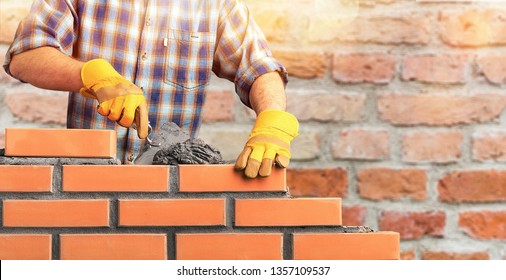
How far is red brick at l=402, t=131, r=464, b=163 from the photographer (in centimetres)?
222

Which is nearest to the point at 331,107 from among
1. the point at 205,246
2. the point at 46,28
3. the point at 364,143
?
the point at 364,143

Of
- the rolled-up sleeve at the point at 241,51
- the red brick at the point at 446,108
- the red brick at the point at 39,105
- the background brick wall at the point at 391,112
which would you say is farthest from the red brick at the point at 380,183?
the red brick at the point at 39,105

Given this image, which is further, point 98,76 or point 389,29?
point 389,29

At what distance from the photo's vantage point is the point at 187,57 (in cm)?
181

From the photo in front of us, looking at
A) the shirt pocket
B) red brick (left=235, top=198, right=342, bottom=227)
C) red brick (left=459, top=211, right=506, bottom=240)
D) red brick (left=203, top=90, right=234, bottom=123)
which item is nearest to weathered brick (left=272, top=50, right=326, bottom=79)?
red brick (left=203, top=90, right=234, bottom=123)

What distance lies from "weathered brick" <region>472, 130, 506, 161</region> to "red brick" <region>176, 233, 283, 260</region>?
1.05 metres

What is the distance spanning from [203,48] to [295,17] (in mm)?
485

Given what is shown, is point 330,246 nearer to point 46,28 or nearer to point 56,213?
point 56,213

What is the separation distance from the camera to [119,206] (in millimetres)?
1357

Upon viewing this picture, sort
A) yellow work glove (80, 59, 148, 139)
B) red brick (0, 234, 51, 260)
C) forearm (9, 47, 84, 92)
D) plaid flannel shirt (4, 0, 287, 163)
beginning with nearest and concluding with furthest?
red brick (0, 234, 51, 260) < yellow work glove (80, 59, 148, 139) < forearm (9, 47, 84, 92) < plaid flannel shirt (4, 0, 287, 163)

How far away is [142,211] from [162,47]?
1.75ft

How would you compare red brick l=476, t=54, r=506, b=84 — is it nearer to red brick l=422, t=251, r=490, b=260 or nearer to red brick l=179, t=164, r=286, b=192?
red brick l=422, t=251, r=490, b=260

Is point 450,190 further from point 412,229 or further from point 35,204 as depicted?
point 35,204

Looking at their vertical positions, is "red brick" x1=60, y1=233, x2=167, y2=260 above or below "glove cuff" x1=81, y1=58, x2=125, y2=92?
below
